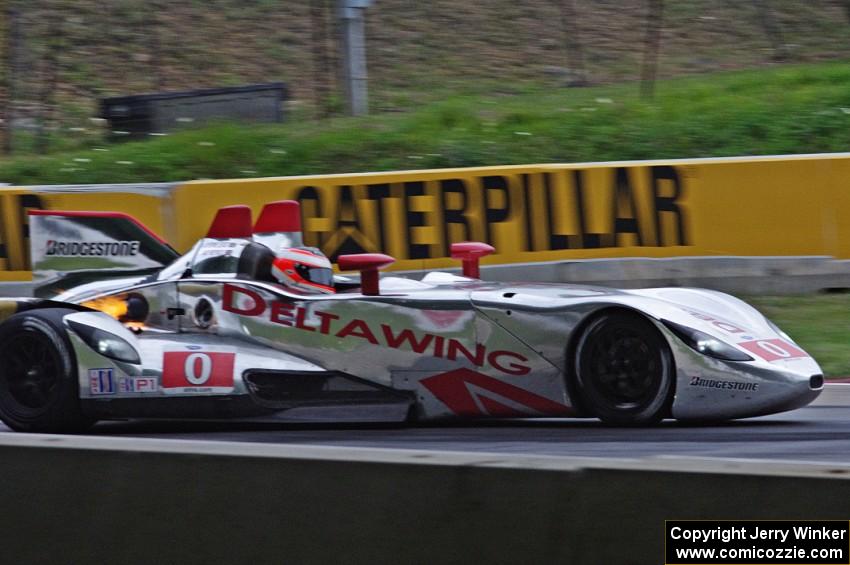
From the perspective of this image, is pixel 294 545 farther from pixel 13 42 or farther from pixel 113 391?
pixel 13 42

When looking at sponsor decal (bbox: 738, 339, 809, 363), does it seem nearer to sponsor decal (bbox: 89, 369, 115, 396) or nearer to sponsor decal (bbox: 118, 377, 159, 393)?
sponsor decal (bbox: 118, 377, 159, 393)

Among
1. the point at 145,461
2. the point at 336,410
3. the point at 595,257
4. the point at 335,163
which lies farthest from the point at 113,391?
the point at 335,163

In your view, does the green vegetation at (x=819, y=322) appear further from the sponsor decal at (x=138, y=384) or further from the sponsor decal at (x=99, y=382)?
the sponsor decal at (x=99, y=382)

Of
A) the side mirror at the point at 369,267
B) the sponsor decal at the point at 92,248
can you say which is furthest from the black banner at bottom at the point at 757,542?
the sponsor decal at the point at 92,248

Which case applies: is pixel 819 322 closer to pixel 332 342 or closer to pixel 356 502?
pixel 332 342

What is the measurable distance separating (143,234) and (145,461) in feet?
15.1

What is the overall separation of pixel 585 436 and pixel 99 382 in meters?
2.69

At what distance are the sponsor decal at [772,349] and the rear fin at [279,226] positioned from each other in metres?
2.81

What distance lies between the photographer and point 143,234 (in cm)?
802

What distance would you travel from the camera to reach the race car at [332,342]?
6.31 metres

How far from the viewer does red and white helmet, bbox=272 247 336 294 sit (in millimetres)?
7242

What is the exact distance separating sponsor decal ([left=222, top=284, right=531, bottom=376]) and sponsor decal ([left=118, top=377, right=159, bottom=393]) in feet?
1.87

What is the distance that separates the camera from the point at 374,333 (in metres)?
6.77

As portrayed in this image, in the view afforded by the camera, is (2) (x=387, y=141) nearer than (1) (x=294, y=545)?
No
